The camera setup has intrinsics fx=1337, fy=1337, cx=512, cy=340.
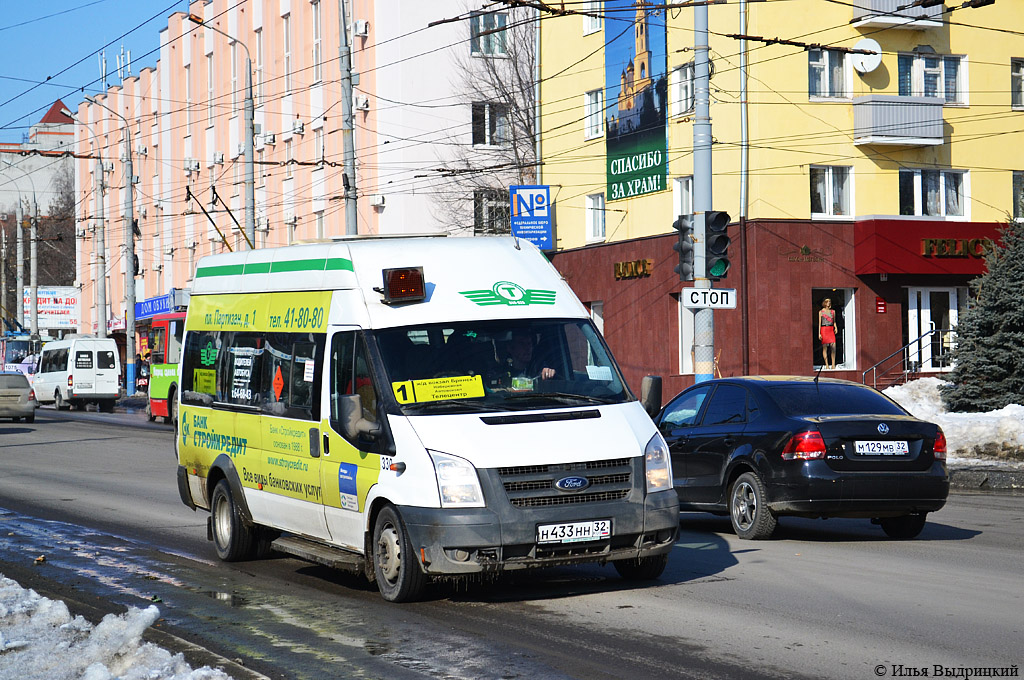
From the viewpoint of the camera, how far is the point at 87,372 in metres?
48.1

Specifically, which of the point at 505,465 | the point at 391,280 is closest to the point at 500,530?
the point at 505,465

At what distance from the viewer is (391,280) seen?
902 centimetres

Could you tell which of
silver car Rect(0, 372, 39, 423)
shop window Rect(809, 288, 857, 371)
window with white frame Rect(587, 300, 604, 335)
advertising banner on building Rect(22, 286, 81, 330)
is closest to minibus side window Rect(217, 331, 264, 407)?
shop window Rect(809, 288, 857, 371)

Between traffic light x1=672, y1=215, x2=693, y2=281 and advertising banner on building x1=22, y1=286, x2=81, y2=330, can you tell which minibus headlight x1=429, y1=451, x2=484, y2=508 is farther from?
advertising banner on building x1=22, y1=286, x2=81, y2=330

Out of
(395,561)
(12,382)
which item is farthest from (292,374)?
(12,382)

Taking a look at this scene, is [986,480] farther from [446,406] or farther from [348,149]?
[348,149]

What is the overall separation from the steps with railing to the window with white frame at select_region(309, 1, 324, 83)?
2674 cm

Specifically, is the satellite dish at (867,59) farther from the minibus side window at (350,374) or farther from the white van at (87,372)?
the white van at (87,372)

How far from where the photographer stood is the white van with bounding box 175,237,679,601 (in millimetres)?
8195

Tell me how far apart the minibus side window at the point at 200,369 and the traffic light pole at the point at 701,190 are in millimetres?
9041

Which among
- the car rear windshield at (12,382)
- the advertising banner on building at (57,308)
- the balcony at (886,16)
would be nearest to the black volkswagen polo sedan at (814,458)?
the balcony at (886,16)

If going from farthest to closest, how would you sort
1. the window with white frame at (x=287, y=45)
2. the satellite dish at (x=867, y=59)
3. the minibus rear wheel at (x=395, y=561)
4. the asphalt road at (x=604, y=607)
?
the window with white frame at (x=287, y=45) → the satellite dish at (x=867, y=59) → the minibus rear wheel at (x=395, y=561) → the asphalt road at (x=604, y=607)

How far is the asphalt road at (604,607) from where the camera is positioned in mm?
6852

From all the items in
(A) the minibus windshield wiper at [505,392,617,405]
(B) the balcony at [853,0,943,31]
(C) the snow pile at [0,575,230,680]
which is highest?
(B) the balcony at [853,0,943,31]
